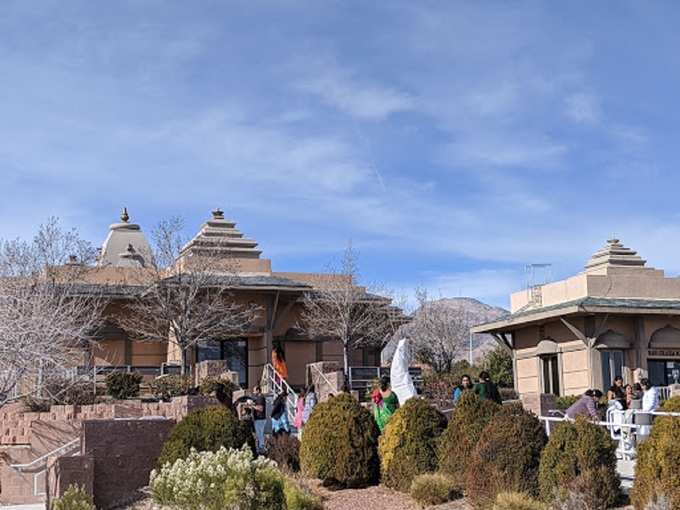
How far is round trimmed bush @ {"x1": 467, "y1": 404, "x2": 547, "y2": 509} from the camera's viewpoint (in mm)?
13453

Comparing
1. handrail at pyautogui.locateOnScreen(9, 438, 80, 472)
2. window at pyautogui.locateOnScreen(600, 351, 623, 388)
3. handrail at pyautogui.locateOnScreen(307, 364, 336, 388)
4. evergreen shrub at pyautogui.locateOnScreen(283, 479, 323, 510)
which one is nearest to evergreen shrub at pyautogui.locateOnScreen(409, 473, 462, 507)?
evergreen shrub at pyautogui.locateOnScreen(283, 479, 323, 510)

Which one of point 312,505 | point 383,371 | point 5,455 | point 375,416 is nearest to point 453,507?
point 312,505

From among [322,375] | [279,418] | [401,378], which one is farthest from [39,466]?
[322,375]

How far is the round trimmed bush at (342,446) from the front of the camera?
16234 millimetres

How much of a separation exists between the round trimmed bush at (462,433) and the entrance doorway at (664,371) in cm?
1988

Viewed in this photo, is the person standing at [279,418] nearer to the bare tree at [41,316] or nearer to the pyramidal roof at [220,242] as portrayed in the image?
the bare tree at [41,316]

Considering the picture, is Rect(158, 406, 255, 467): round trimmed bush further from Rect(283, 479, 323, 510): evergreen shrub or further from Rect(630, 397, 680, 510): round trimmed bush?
Rect(630, 397, 680, 510): round trimmed bush

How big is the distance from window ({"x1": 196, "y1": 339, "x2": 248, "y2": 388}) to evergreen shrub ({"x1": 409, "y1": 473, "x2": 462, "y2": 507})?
73.9ft

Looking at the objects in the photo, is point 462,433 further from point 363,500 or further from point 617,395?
point 617,395

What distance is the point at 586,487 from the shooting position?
12609mm

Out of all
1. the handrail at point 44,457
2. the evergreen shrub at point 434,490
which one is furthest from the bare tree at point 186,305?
the evergreen shrub at point 434,490

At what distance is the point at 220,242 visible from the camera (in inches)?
1446

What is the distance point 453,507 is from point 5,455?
12541 mm

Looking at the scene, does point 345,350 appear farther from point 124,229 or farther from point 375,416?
point 375,416
